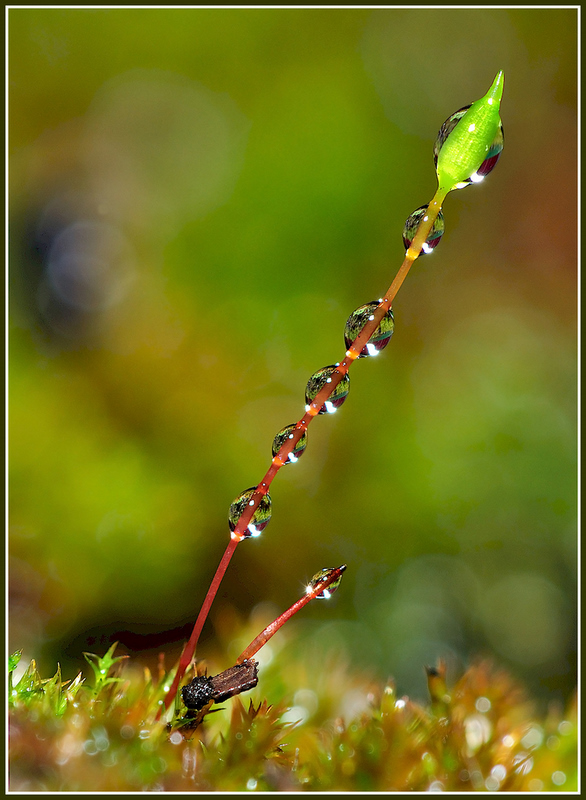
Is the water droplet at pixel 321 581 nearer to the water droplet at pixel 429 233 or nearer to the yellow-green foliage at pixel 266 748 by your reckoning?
the yellow-green foliage at pixel 266 748

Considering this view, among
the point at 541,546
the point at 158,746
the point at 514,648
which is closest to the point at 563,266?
the point at 541,546

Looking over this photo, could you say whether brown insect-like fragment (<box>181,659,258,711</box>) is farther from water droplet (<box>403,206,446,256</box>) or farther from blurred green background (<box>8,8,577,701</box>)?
blurred green background (<box>8,8,577,701</box>)

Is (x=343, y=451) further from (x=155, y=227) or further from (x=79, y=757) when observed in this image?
(x=79, y=757)

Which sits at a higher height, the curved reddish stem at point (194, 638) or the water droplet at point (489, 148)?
the water droplet at point (489, 148)

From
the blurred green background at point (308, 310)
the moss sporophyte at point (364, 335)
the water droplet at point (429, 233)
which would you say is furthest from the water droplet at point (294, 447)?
the blurred green background at point (308, 310)

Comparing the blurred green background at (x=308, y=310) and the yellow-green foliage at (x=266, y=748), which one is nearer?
the yellow-green foliage at (x=266, y=748)

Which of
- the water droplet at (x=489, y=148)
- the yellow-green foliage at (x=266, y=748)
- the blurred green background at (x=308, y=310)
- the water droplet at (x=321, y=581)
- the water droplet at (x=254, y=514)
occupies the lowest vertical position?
the yellow-green foliage at (x=266, y=748)
